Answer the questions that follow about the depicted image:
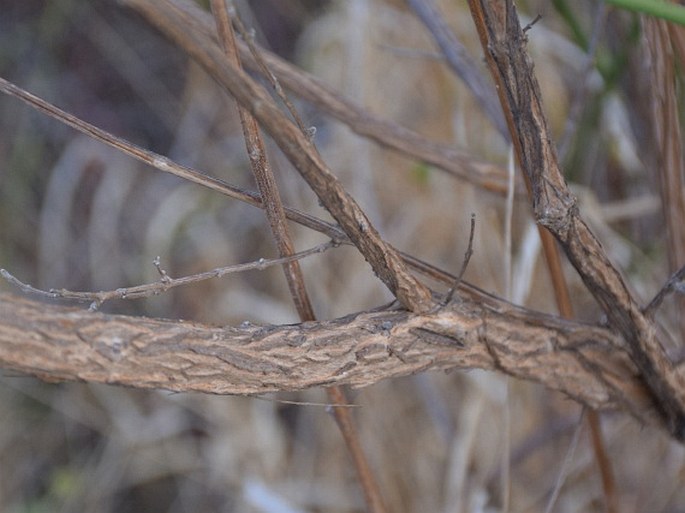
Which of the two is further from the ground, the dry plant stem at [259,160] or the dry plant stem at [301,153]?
the dry plant stem at [259,160]

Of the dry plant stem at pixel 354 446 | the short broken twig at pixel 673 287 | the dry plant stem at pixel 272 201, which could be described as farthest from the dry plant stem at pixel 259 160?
the short broken twig at pixel 673 287

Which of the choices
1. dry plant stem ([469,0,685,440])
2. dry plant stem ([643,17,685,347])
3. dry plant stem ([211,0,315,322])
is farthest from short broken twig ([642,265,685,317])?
dry plant stem ([211,0,315,322])

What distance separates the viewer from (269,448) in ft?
4.32

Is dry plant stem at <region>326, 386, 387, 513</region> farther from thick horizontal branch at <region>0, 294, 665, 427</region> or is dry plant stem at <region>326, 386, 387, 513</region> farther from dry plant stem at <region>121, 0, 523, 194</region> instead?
dry plant stem at <region>121, 0, 523, 194</region>

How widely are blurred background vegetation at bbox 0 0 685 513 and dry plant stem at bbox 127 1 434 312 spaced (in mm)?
400

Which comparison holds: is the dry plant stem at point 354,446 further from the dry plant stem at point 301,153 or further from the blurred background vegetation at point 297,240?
the blurred background vegetation at point 297,240

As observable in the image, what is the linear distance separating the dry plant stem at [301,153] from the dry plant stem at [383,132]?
0.26 metres

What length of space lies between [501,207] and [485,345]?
2.44 feet

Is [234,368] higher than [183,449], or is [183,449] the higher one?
[183,449]

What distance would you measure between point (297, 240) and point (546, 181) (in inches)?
37.0

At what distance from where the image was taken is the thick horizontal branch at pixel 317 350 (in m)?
0.35

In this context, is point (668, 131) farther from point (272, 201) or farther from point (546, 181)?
point (272, 201)

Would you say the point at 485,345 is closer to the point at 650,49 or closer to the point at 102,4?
the point at 650,49

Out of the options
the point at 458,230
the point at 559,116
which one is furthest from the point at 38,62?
the point at 559,116
